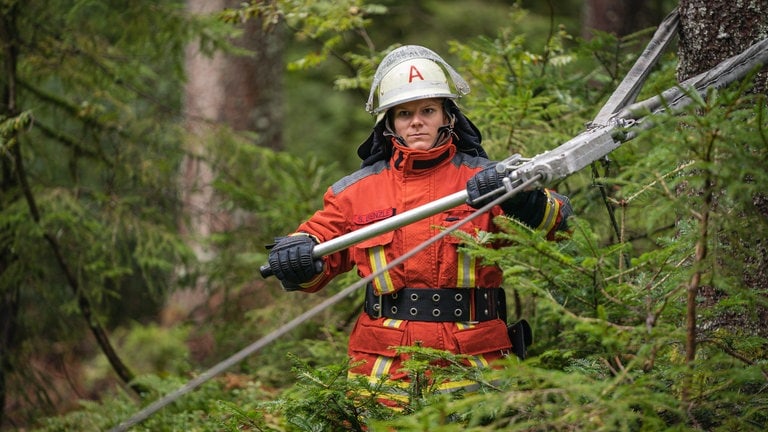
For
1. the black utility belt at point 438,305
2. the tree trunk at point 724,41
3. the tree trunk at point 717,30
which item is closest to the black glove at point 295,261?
the black utility belt at point 438,305

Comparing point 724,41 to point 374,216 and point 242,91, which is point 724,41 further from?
point 242,91

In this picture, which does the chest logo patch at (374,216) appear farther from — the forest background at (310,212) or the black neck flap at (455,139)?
the forest background at (310,212)

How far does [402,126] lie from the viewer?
156 inches

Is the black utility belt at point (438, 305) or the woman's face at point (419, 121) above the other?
the woman's face at point (419, 121)

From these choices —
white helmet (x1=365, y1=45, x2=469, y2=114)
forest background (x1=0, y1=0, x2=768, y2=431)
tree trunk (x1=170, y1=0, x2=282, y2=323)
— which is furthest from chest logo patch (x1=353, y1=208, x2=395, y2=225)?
tree trunk (x1=170, y1=0, x2=282, y2=323)

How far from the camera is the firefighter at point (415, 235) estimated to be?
144 inches

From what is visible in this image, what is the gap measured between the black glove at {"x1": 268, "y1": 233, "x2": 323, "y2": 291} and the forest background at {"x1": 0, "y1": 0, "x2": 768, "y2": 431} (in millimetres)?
512

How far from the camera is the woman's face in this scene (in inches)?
154

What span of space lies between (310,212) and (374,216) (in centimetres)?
279

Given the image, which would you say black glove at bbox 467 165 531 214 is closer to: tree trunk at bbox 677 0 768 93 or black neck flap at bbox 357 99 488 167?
black neck flap at bbox 357 99 488 167

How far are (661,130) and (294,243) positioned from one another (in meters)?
1.83

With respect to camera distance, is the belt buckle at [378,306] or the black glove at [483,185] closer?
the black glove at [483,185]

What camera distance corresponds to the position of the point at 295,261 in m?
3.65

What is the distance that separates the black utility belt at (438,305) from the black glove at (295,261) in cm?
39
